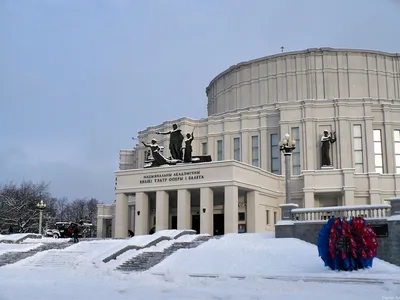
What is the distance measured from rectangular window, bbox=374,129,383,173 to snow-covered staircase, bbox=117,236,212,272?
23.3 meters

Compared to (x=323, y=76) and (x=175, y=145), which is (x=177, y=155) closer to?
(x=175, y=145)

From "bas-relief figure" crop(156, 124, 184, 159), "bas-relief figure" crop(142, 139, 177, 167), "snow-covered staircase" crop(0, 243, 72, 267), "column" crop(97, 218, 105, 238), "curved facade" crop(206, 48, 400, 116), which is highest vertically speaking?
"curved facade" crop(206, 48, 400, 116)

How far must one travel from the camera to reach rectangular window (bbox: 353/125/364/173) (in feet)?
143

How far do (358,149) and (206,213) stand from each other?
17.1 metres

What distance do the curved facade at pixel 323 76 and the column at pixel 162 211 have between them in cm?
1947

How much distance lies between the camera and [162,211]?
36.3 m

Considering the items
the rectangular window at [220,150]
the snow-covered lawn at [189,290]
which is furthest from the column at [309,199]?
the snow-covered lawn at [189,290]

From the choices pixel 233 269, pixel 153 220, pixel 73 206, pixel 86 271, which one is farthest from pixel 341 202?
pixel 73 206

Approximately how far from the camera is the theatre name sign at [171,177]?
3541 cm

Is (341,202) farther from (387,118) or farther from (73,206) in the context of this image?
(73,206)

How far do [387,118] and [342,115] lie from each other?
4152mm

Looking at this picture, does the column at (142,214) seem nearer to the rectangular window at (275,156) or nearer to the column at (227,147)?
the column at (227,147)

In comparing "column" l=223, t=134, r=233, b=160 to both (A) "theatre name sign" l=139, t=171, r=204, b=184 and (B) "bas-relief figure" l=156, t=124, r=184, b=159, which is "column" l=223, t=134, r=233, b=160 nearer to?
(B) "bas-relief figure" l=156, t=124, r=184, b=159

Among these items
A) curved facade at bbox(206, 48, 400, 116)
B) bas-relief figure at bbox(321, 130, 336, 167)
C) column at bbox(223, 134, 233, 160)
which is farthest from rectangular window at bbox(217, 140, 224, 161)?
bas-relief figure at bbox(321, 130, 336, 167)
